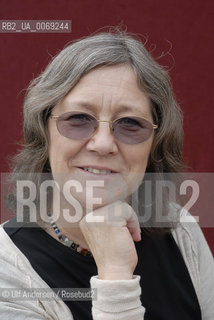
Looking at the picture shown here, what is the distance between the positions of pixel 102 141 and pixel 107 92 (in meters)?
0.16

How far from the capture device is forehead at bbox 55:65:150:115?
54.9 inches

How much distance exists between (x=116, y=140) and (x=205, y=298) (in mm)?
757

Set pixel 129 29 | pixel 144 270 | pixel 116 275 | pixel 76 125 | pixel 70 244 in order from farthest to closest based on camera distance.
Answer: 1. pixel 129 29
2. pixel 144 270
3. pixel 70 244
4. pixel 76 125
5. pixel 116 275

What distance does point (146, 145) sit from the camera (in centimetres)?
152

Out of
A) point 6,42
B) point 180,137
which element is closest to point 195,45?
point 180,137

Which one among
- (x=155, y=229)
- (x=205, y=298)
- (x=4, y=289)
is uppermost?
(x=155, y=229)

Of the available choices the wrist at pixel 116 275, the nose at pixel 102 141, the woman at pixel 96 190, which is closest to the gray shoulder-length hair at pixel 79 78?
the woman at pixel 96 190

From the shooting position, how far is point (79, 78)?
4.68ft

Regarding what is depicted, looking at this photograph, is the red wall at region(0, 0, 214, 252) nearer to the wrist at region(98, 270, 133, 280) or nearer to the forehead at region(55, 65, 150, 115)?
the forehead at region(55, 65, 150, 115)

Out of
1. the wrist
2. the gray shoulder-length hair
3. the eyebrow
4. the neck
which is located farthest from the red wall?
the wrist

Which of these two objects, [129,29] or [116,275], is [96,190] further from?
[129,29]

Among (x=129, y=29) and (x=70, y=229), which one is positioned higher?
(x=129, y=29)

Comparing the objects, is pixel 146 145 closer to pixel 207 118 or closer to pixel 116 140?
pixel 116 140

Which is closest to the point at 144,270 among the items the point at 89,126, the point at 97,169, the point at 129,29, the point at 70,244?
the point at 70,244
